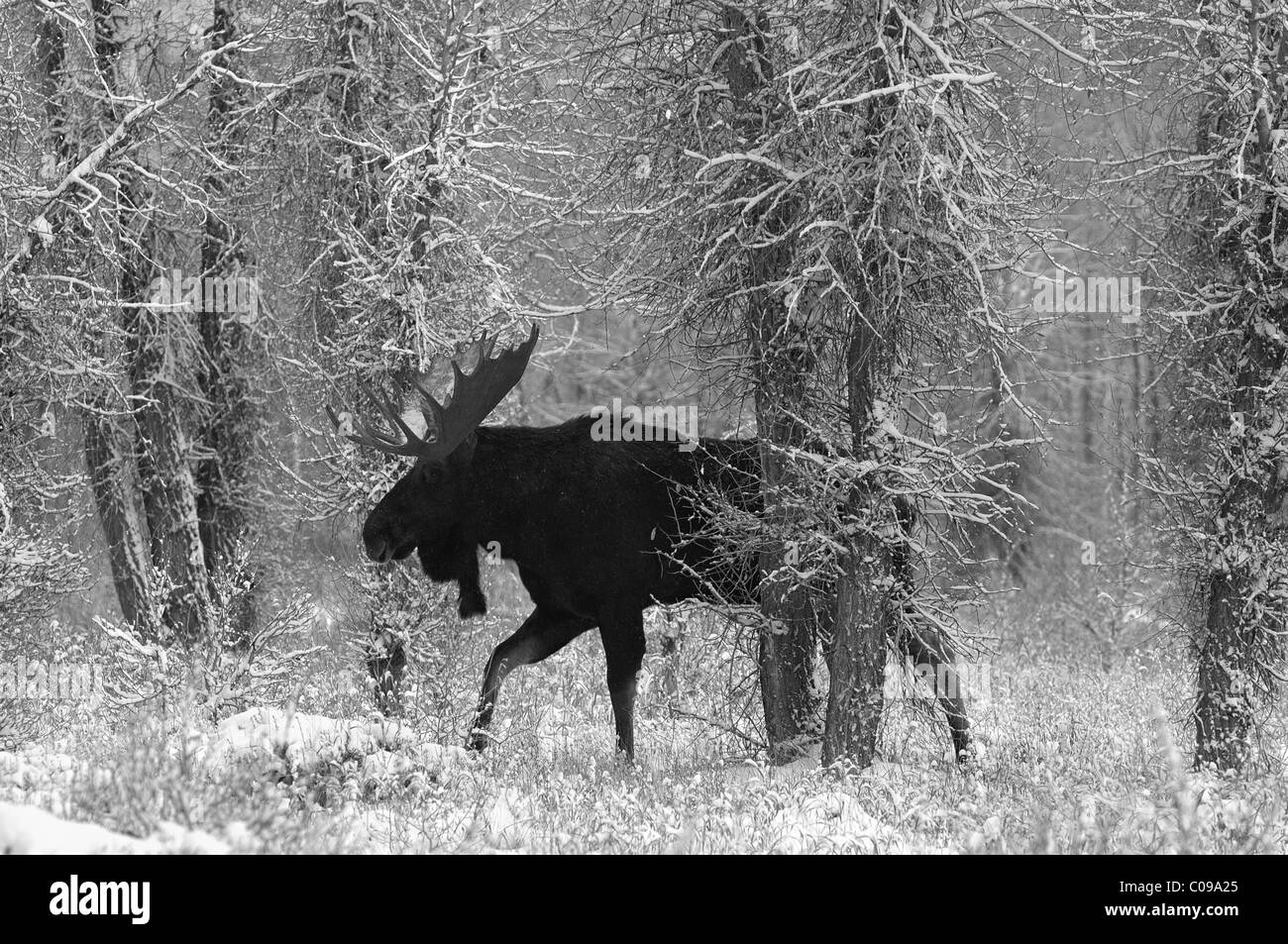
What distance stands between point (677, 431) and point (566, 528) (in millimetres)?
1333

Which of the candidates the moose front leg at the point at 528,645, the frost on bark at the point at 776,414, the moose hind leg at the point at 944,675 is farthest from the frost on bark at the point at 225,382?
the moose hind leg at the point at 944,675

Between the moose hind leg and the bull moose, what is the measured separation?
47.6 inches

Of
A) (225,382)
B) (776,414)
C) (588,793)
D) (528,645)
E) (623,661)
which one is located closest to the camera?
(588,793)

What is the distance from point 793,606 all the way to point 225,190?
8052mm

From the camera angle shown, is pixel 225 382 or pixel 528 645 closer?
pixel 528 645

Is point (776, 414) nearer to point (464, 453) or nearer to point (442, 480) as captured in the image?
point (464, 453)

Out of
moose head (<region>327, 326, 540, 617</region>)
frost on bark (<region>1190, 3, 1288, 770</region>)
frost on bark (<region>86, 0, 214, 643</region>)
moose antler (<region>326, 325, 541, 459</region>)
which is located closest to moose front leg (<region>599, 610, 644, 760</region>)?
moose head (<region>327, 326, 540, 617</region>)

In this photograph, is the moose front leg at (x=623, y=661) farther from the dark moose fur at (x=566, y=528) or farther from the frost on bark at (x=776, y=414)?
the frost on bark at (x=776, y=414)

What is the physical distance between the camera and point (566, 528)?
1001 centimetres

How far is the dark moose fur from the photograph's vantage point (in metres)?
9.90

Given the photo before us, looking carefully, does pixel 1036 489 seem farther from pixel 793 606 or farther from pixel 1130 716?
pixel 793 606

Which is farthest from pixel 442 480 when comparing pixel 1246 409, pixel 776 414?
pixel 1246 409

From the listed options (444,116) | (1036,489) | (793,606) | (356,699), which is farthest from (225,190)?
(1036,489)

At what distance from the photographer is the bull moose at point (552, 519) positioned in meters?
9.84
